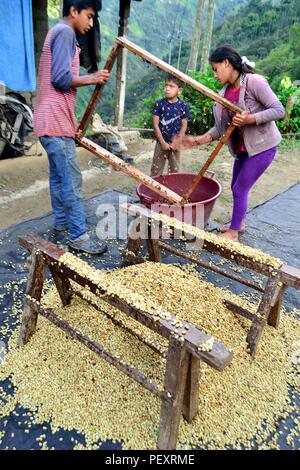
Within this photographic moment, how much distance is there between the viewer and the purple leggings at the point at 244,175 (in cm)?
324

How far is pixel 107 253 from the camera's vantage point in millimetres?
3387

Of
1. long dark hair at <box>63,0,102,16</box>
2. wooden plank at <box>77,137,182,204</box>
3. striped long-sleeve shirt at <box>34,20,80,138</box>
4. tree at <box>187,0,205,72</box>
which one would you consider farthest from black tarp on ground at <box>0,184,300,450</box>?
tree at <box>187,0,205,72</box>

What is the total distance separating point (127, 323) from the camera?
7.23 ft

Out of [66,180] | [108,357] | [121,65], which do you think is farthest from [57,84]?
[121,65]

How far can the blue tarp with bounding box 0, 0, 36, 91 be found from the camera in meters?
4.75

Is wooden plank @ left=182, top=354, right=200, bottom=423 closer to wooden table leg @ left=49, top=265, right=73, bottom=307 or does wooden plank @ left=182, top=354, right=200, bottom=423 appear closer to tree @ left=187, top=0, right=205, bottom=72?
wooden table leg @ left=49, top=265, right=73, bottom=307

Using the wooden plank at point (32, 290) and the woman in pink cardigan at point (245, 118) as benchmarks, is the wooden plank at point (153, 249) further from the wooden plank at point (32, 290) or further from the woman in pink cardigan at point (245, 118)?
the woman in pink cardigan at point (245, 118)

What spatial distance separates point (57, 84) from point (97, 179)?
105 inches

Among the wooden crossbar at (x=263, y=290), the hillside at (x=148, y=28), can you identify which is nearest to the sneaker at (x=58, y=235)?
the wooden crossbar at (x=263, y=290)

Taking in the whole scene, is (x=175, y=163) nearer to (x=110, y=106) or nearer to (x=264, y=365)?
(x=264, y=365)

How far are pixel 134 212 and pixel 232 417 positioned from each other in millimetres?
1440

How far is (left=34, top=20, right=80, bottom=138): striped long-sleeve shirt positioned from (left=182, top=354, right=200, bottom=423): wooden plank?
2125 millimetres

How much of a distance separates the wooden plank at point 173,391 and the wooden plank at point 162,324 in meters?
0.05

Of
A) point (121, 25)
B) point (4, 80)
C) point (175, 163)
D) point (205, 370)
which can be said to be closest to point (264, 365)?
point (205, 370)
